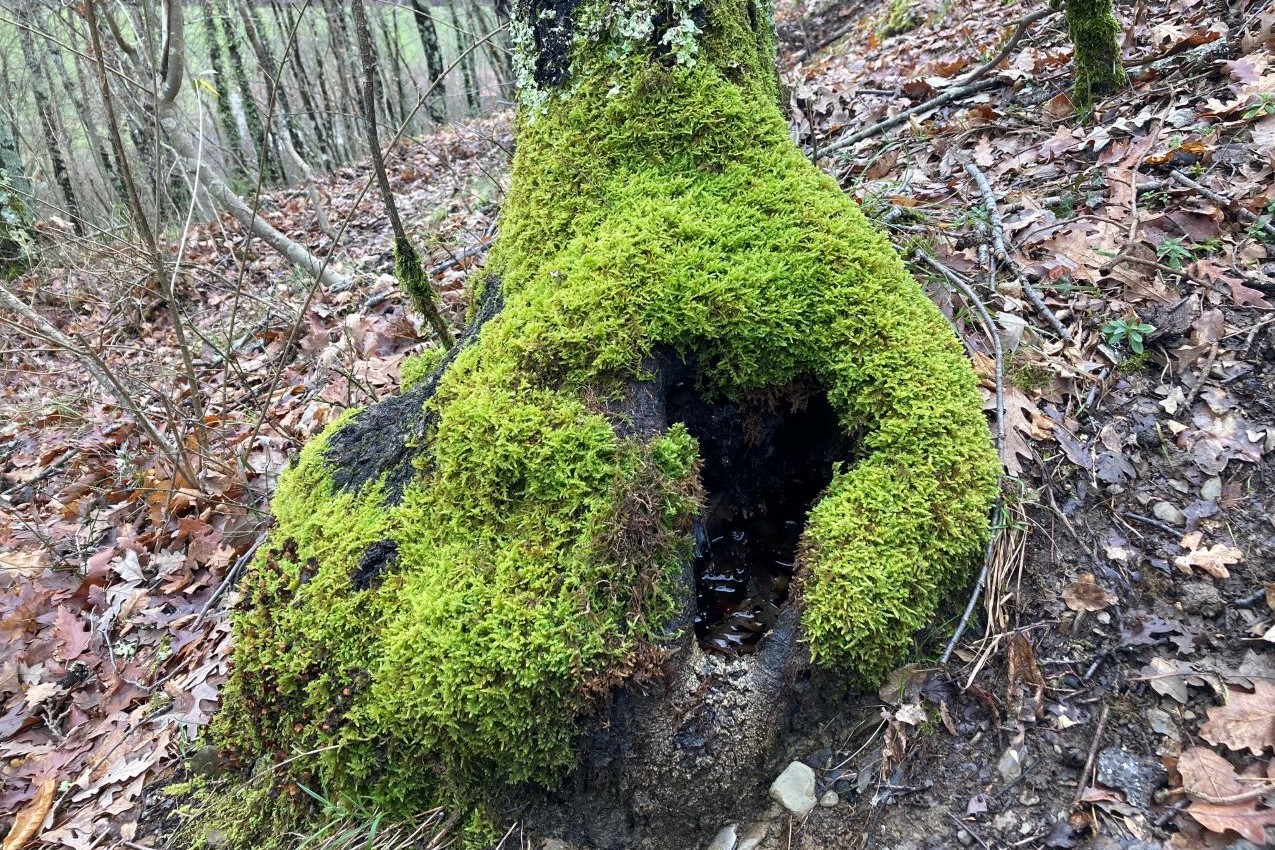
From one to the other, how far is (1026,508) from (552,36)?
8.80 ft

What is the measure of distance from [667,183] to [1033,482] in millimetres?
1869

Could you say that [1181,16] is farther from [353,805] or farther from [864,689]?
[353,805]

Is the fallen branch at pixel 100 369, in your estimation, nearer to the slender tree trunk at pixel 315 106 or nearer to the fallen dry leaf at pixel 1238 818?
the fallen dry leaf at pixel 1238 818

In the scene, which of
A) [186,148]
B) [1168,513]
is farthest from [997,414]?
[186,148]

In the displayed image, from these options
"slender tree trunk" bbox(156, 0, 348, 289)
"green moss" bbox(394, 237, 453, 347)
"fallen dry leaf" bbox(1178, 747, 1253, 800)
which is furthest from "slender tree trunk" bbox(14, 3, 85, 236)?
"fallen dry leaf" bbox(1178, 747, 1253, 800)

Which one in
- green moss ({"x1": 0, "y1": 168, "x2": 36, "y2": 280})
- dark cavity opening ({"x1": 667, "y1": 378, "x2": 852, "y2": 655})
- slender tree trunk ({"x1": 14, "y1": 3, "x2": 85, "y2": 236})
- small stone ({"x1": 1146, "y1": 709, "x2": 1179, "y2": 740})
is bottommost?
small stone ({"x1": 1146, "y1": 709, "x2": 1179, "y2": 740})

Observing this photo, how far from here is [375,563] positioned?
7.90 feet

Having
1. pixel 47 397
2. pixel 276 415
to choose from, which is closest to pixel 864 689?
pixel 276 415

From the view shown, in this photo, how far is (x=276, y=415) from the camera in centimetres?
488

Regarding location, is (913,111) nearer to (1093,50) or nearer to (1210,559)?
(1093,50)

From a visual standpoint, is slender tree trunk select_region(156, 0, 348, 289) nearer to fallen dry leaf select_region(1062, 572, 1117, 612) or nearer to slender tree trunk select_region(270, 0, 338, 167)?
fallen dry leaf select_region(1062, 572, 1117, 612)

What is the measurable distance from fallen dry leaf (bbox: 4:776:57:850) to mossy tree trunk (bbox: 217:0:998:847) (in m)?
1.14

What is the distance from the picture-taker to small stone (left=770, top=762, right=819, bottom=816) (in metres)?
2.21

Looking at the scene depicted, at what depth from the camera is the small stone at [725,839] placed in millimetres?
2188
